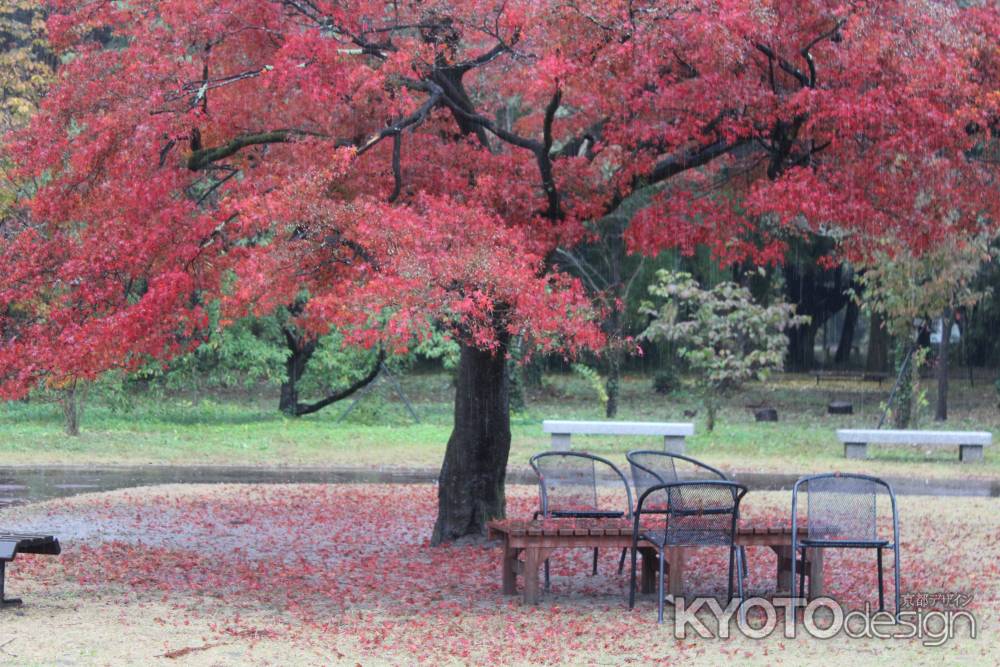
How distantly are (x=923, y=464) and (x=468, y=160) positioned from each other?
1043 cm

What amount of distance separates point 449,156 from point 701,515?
4406 mm

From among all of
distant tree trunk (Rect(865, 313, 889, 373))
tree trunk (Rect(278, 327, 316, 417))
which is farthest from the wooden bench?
tree trunk (Rect(278, 327, 316, 417))

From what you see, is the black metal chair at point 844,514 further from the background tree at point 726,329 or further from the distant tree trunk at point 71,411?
the distant tree trunk at point 71,411

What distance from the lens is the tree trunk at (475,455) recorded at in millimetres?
11016

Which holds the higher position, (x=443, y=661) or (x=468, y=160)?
(x=468, y=160)

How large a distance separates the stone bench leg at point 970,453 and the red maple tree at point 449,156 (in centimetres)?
839

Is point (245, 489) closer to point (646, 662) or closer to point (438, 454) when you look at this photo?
point (438, 454)

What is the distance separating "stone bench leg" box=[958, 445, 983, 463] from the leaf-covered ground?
15.3 ft

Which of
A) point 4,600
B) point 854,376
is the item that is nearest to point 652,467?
point 4,600

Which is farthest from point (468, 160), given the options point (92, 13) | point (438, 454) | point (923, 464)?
point (923, 464)

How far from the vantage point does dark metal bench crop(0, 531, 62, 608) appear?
24.8 ft

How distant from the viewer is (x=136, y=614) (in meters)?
7.77

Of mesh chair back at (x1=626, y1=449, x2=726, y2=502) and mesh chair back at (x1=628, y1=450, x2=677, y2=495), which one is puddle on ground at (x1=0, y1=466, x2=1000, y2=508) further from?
mesh chair back at (x1=628, y1=450, x2=677, y2=495)

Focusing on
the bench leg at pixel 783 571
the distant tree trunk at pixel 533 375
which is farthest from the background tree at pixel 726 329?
the bench leg at pixel 783 571
